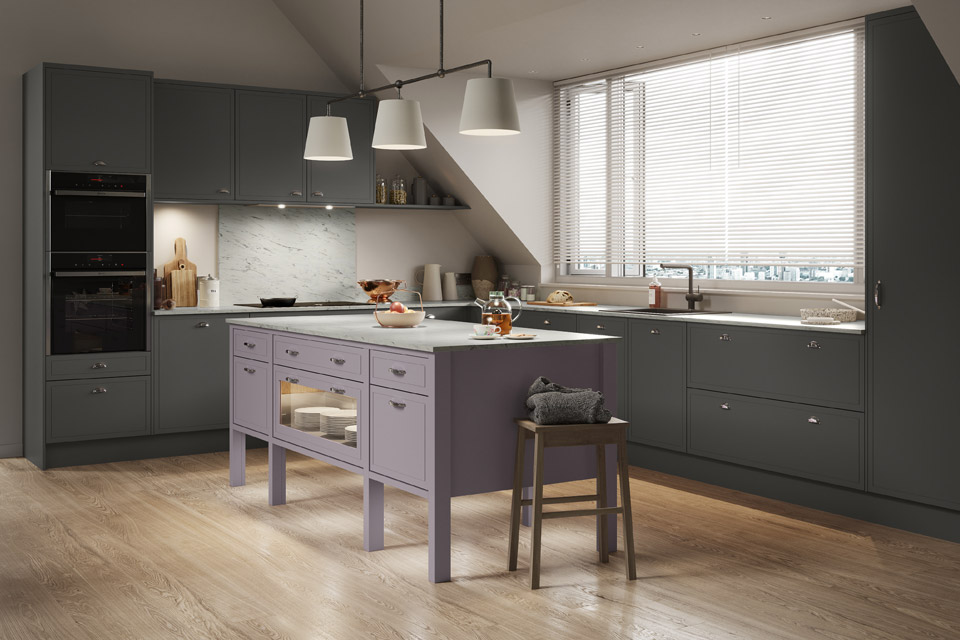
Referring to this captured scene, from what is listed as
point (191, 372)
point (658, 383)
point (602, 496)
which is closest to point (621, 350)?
point (658, 383)

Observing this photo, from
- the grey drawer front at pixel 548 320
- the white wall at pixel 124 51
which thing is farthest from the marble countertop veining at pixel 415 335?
the white wall at pixel 124 51

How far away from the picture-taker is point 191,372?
6133 millimetres

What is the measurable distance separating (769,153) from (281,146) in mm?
3054

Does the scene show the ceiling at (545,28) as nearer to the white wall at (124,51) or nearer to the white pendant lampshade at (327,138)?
the white wall at (124,51)

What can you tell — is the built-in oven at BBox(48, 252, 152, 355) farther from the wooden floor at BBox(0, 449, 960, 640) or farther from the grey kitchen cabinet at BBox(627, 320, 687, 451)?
the grey kitchen cabinet at BBox(627, 320, 687, 451)

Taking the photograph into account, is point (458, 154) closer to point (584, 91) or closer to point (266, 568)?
point (584, 91)

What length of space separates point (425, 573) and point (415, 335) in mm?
949

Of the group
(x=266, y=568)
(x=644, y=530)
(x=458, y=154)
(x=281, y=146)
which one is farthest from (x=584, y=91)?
(x=266, y=568)

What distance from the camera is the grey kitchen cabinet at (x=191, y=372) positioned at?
604 cm

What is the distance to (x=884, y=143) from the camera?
4.46m

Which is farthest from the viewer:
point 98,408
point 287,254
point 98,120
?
point 287,254

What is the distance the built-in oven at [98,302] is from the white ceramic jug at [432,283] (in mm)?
2080

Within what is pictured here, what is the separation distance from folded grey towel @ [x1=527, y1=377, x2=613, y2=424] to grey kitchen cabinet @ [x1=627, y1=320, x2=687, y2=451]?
1852mm

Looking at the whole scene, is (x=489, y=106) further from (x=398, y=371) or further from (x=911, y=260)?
(x=911, y=260)
